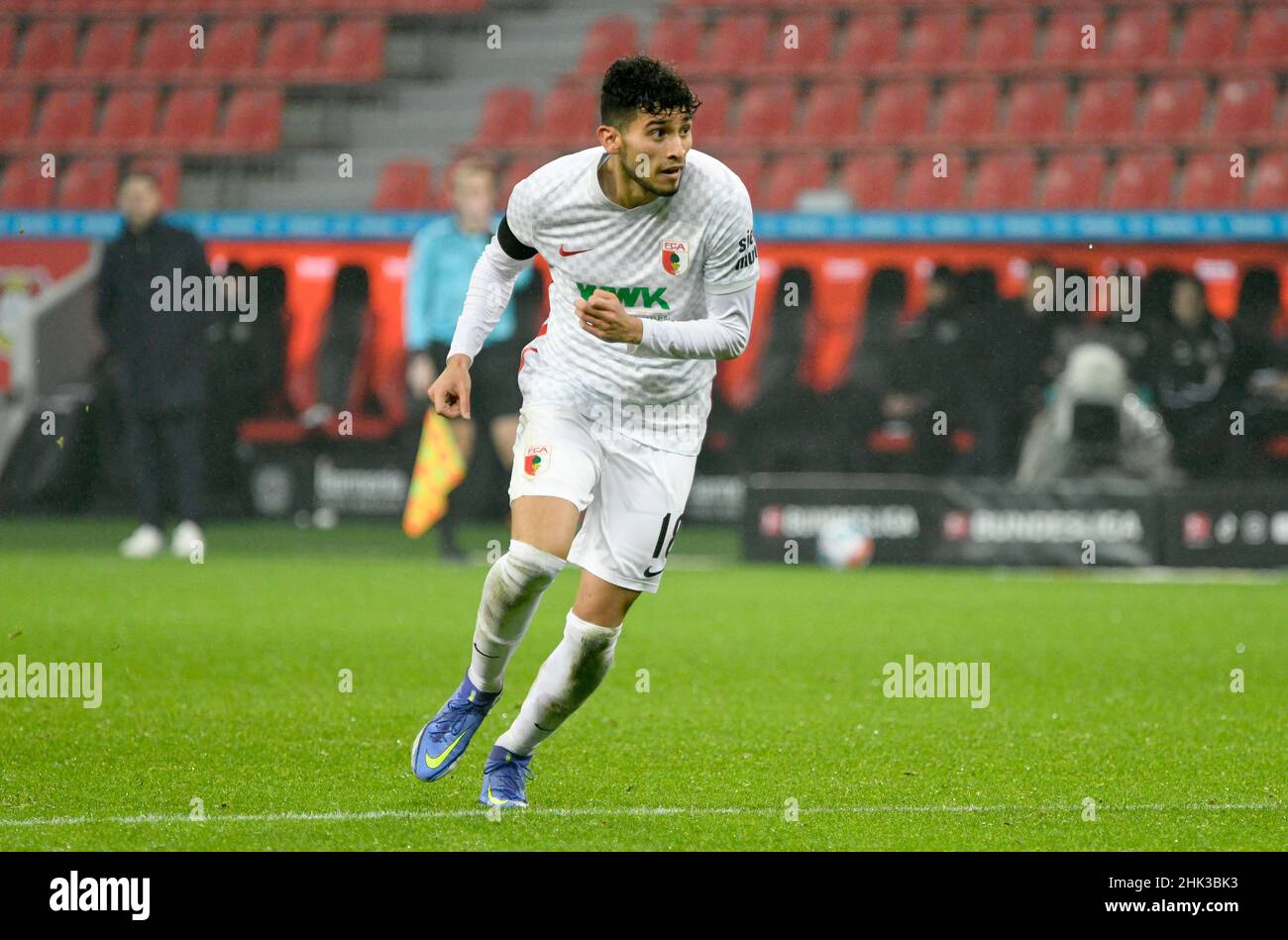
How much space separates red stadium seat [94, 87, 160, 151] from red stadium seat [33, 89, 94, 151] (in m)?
0.17

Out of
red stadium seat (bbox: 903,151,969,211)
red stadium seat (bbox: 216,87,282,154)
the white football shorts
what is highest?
red stadium seat (bbox: 216,87,282,154)

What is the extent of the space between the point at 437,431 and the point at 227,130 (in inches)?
330

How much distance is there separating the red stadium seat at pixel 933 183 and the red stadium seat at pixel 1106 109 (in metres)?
1.12

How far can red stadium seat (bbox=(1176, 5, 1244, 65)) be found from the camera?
18.4 metres

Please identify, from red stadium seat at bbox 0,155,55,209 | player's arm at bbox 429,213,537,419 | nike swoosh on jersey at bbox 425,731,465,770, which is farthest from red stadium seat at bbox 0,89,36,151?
nike swoosh on jersey at bbox 425,731,465,770

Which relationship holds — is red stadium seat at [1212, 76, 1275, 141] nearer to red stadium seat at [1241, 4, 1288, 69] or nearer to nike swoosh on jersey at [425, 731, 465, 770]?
red stadium seat at [1241, 4, 1288, 69]

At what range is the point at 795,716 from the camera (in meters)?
7.27

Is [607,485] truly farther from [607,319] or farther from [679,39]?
[679,39]

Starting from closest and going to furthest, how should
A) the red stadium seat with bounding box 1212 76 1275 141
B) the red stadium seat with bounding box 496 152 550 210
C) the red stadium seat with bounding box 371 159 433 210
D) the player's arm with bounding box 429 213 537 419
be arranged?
the player's arm with bounding box 429 213 537 419
the red stadium seat with bounding box 1212 76 1275 141
the red stadium seat with bounding box 496 152 550 210
the red stadium seat with bounding box 371 159 433 210

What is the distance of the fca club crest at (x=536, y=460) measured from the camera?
5.43m

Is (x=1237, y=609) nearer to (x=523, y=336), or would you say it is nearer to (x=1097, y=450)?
(x=1097, y=450)

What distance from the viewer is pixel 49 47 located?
2102 cm

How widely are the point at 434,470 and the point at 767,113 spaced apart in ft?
24.7

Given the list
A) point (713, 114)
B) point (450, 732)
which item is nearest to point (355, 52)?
point (713, 114)
